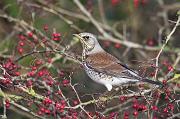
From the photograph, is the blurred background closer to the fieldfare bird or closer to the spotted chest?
the fieldfare bird

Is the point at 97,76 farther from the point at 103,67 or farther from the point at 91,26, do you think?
the point at 91,26

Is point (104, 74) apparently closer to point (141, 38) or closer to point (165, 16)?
point (165, 16)

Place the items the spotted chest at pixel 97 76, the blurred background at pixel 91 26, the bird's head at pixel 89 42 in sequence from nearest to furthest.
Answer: the spotted chest at pixel 97 76 < the bird's head at pixel 89 42 < the blurred background at pixel 91 26

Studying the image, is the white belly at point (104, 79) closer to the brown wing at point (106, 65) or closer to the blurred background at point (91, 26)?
the brown wing at point (106, 65)

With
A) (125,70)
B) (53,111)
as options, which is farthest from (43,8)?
(53,111)

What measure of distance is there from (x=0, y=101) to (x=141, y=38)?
13.3 feet

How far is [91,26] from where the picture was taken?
8.13m

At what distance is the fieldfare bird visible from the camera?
549 centimetres

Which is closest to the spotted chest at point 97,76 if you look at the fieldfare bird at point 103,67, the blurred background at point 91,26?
the fieldfare bird at point 103,67

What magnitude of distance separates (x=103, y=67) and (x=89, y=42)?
0.45 m

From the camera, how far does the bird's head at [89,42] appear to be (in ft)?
19.8

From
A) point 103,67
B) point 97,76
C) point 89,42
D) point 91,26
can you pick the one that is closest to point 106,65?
point 103,67

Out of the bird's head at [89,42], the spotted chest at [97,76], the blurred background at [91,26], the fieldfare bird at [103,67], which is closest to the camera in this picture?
the fieldfare bird at [103,67]

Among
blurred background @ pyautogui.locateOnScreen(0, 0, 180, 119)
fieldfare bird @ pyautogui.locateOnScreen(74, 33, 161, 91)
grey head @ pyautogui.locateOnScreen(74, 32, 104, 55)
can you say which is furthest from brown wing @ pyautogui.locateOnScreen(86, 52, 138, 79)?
blurred background @ pyautogui.locateOnScreen(0, 0, 180, 119)
